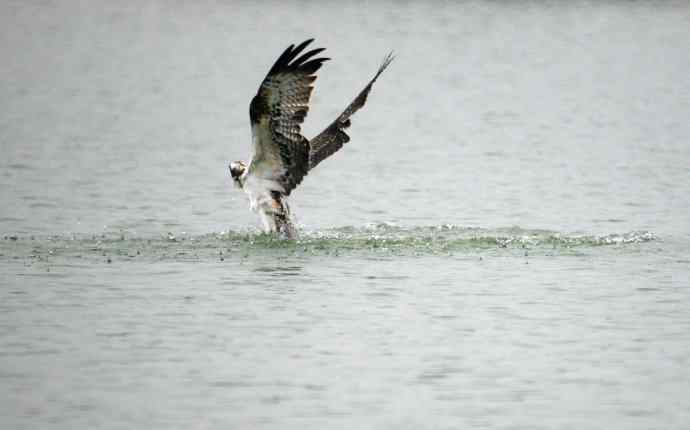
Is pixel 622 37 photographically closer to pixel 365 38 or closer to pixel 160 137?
pixel 365 38

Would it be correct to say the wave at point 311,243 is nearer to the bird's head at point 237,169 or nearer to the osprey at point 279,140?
the osprey at point 279,140

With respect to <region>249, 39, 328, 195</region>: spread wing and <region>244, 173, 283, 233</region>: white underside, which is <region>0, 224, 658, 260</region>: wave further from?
<region>249, 39, 328, 195</region>: spread wing

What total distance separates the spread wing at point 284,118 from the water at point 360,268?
0.81 m

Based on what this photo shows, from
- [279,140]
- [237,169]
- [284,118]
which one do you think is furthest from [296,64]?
[237,169]

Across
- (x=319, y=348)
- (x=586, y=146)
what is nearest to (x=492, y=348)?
(x=319, y=348)

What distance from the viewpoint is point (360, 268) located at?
1469 centimetres

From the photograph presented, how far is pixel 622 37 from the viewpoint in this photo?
5575cm

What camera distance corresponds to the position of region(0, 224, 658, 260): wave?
15211 millimetres

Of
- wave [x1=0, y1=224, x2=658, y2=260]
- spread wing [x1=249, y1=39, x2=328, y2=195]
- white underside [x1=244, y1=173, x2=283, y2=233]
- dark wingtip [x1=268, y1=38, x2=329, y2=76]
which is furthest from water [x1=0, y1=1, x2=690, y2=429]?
dark wingtip [x1=268, y1=38, x2=329, y2=76]

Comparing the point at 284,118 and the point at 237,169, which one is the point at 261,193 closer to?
the point at 237,169

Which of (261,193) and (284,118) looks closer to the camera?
(284,118)

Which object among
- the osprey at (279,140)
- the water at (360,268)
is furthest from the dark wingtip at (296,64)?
the water at (360,268)

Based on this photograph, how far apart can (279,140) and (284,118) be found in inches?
11.1

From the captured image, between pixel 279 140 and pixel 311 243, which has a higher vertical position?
pixel 279 140
